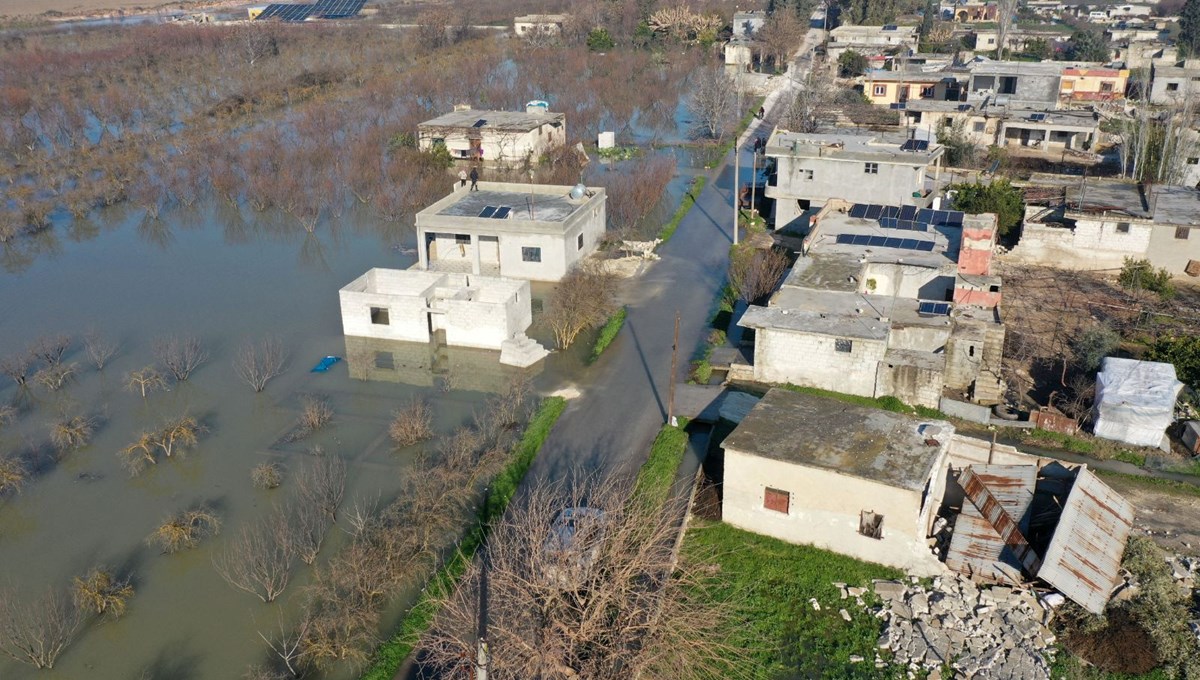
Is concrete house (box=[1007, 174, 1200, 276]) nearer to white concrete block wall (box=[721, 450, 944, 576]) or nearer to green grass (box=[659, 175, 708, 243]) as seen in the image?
green grass (box=[659, 175, 708, 243])

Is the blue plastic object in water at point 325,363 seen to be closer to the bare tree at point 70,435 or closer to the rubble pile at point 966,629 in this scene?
the bare tree at point 70,435

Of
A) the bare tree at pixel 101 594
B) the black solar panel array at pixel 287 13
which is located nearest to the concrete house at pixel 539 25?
the black solar panel array at pixel 287 13

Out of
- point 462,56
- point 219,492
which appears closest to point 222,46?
point 462,56

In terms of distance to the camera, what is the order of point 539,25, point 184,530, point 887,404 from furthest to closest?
point 539,25
point 887,404
point 184,530

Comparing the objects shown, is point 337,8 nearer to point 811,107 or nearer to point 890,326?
point 811,107

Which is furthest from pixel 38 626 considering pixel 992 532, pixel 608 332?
pixel 992 532

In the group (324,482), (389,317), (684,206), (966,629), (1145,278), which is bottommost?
(966,629)
